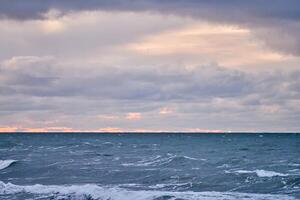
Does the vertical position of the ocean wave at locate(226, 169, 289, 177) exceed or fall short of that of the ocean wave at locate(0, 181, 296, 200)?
it exceeds it

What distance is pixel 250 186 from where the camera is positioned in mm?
41625

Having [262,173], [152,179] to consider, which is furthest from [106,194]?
[262,173]

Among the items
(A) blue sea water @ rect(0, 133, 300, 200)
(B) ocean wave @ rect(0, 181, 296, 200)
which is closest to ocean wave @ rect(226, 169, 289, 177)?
(A) blue sea water @ rect(0, 133, 300, 200)

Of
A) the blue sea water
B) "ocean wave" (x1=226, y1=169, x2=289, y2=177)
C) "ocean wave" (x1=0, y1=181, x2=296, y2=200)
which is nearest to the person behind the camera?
"ocean wave" (x1=0, y1=181, x2=296, y2=200)

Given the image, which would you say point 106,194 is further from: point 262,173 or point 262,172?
point 262,172

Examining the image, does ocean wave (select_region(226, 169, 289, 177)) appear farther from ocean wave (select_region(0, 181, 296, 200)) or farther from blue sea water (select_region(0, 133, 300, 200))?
ocean wave (select_region(0, 181, 296, 200))

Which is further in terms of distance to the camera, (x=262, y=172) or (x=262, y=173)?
(x=262, y=172)

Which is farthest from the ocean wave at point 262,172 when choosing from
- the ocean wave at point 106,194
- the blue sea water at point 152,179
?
the ocean wave at point 106,194

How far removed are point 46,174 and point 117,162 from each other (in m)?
12.3

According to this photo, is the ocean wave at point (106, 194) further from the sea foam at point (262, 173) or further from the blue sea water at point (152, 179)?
the sea foam at point (262, 173)

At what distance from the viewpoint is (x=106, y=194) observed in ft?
129

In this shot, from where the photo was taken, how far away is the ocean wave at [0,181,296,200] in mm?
36781

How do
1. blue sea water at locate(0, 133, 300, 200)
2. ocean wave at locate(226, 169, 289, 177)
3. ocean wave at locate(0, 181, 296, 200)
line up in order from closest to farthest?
ocean wave at locate(0, 181, 296, 200) < blue sea water at locate(0, 133, 300, 200) < ocean wave at locate(226, 169, 289, 177)

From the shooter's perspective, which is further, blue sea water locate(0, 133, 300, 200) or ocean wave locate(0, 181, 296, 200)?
blue sea water locate(0, 133, 300, 200)
